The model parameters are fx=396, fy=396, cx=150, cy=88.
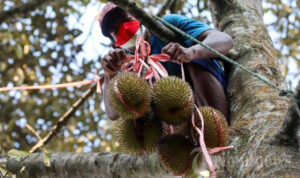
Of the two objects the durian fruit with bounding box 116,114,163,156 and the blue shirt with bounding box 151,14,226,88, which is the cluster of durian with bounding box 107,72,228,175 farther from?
the blue shirt with bounding box 151,14,226,88

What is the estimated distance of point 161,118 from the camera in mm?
1425

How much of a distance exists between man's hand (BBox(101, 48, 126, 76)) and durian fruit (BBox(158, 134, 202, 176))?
0.39 metres

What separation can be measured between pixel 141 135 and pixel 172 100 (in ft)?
0.62

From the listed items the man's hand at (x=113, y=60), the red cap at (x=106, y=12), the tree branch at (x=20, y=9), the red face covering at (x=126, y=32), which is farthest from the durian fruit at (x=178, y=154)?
the tree branch at (x=20, y=9)

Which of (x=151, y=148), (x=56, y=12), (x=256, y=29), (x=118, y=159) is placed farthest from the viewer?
(x=56, y=12)

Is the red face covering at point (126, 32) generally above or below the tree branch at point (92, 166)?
above

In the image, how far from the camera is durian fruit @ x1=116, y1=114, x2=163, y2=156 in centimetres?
143

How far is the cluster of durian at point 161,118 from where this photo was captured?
4.48 feet

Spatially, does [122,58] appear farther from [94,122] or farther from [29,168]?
[94,122]

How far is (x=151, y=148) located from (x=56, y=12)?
2.58 meters

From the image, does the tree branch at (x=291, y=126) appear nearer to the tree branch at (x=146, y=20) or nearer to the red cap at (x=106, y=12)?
the tree branch at (x=146, y=20)

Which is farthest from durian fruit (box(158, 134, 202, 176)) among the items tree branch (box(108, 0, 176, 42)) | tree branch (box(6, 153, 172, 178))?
tree branch (box(108, 0, 176, 42))

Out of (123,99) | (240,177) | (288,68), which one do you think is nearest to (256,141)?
(240,177)

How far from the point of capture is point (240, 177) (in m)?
1.35
